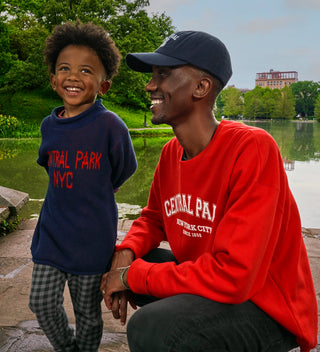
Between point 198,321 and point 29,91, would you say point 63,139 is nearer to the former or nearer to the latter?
point 198,321

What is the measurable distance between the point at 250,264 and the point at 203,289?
0.61 feet

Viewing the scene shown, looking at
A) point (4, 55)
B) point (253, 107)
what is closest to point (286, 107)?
point (253, 107)

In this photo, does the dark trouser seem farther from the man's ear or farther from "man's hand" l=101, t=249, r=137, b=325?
the man's ear

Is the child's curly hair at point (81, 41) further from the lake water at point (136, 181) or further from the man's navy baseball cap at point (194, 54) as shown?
the lake water at point (136, 181)

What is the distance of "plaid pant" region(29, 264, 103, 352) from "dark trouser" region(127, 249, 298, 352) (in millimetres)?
494

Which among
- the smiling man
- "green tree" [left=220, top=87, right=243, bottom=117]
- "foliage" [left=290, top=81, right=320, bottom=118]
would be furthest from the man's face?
"foliage" [left=290, top=81, right=320, bottom=118]

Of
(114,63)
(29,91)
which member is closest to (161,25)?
(29,91)

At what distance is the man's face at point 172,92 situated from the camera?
5.13 ft

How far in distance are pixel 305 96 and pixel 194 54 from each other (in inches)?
4183

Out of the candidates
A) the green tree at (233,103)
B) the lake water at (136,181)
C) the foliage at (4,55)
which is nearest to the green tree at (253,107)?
the green tree at (233,103)

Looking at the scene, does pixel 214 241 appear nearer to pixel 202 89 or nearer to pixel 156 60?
pixel 202 89

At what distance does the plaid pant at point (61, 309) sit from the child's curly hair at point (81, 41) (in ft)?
3.60

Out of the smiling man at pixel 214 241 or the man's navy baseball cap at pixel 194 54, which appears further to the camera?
the man's navy baseball cap at pixel 194 54

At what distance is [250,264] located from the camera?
1.28 meters
